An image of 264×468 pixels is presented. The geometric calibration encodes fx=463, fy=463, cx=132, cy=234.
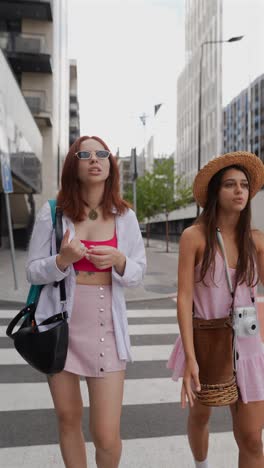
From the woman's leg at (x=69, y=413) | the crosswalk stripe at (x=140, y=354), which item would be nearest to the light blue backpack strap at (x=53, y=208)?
the woman's leg at (x=69, y=413)

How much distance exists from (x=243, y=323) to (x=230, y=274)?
9.5 inches

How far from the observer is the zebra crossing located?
3.08m

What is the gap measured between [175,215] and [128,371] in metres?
41.5

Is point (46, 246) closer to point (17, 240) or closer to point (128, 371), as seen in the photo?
point (128, 371)

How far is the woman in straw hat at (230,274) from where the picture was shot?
2.19 metres

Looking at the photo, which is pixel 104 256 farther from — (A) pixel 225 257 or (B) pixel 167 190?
(B) pixel 167 190

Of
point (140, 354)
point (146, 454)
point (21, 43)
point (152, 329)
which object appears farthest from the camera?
point (21, 43)

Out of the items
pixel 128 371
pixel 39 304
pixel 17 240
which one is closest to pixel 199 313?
pixel 39 304

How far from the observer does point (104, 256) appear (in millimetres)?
2111

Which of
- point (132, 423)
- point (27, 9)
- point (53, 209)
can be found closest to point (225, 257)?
point (53, 209)

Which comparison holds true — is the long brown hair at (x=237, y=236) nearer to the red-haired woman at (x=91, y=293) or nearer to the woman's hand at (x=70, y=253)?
the red-haired woman at (x=91, y=293)

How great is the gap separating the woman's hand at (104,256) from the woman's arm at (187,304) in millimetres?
322

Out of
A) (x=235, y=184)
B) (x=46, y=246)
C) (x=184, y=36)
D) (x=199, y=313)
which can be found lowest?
(x=199, y=313)

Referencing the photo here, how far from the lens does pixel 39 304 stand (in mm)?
2273
